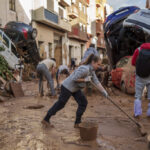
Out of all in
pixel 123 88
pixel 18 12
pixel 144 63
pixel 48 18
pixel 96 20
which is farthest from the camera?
pixel 96 20

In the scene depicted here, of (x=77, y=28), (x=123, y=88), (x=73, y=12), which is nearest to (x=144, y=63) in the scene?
(x=123, y=88)

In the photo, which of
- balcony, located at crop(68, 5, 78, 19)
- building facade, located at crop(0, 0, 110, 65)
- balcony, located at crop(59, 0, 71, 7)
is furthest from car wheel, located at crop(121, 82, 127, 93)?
balcony, located at crop(68, 5, 78, 19)

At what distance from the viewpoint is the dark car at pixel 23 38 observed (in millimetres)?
14648

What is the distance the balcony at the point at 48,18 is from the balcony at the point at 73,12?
396 centimetres

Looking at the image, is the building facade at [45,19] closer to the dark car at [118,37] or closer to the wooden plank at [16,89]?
the dark car at [118,37]

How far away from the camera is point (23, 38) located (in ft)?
49.1

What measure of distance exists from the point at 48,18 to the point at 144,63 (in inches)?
701

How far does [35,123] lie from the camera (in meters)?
4.70

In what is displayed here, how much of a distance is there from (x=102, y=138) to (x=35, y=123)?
4.99 feet

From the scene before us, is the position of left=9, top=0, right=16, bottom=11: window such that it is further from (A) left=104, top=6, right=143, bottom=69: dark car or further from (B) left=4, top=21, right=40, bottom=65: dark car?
(A) left=104, top=6, right=143, bottom=69: dark car

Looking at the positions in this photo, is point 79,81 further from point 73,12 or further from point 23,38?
point 73,12

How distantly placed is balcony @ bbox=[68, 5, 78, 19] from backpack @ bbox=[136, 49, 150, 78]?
25.1 m

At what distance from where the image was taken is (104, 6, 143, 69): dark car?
9.71 m

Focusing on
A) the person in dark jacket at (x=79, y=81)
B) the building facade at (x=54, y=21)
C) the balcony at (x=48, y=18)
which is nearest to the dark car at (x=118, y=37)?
the person in dark jacket at (x=79, y=81)
